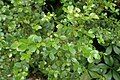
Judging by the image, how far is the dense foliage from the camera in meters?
1.91

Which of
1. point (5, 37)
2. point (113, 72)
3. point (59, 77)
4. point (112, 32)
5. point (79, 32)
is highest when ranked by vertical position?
point (5, 37)

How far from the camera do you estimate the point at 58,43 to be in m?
1.91

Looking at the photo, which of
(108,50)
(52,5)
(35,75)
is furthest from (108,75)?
(52,5)

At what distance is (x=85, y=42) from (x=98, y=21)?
1.93ft

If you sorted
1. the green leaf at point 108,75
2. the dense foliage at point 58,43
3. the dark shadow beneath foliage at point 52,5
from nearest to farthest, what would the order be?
1. the dense foliage at point 58,43
2. the green leaf at point 108,75
3. the dark shadow beneath foliage at point 52,5

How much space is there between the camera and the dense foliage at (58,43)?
191cm

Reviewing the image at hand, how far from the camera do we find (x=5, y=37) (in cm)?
230

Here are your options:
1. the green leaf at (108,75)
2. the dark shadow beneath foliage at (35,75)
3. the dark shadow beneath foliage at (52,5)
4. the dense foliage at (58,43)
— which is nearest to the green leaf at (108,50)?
the dense foliage at (58,43)

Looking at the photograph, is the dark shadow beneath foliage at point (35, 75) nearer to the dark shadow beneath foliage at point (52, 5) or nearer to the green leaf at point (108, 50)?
the green leaf at point (108, 50)

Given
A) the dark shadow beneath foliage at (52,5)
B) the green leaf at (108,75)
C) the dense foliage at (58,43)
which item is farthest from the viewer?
the dark shadow beneath foliage at (52,5)

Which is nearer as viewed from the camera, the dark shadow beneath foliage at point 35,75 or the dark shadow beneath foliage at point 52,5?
the dark shadow beneath foliage at point 35,75

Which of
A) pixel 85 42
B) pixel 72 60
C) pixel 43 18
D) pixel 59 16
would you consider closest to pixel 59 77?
pixel 72 60

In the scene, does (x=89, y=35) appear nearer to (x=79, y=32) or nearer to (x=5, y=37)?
(x=79, y=32)

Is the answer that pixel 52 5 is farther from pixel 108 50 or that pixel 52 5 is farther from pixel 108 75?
pixel 108 75
